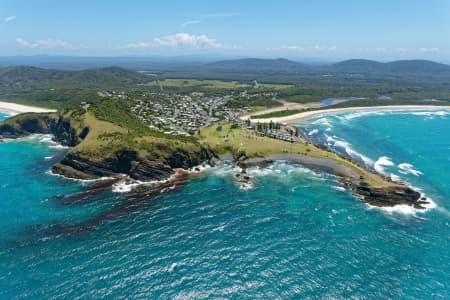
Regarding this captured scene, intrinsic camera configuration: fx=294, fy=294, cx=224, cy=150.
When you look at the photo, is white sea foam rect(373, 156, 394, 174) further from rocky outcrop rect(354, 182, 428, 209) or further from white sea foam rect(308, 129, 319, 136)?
white sea foam rect(308, 129, 319, 136)

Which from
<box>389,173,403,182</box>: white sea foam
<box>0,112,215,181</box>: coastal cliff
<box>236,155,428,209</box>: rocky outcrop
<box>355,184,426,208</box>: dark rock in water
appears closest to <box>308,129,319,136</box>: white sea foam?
<box>236,155,428,209</box>: rocky outcrop

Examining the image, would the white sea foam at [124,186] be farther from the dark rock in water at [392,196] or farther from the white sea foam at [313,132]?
the white sea foam at [313,132]

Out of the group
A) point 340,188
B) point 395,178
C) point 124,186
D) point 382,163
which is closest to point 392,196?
point 340,188

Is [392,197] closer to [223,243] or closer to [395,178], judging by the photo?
[395,178]

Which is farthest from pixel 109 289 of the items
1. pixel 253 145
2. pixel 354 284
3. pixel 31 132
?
pixel 31 132

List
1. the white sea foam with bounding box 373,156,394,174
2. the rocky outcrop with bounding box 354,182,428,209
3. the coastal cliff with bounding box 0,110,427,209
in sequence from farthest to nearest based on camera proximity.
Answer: the white sea foam with bounding box 373,156,394,174
the coastal cliff with bounding box 0,110,427,209
the rocky outcrop with bounding box 354,182,428,209
